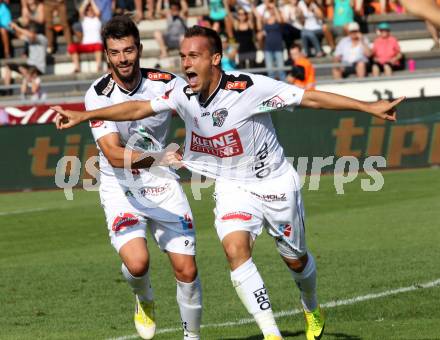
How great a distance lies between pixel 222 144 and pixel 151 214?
1.13 meters

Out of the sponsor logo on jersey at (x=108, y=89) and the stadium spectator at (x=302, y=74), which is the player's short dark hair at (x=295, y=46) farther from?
the sponsor logo on jersey at (x=108, y=89)

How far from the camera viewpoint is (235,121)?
887 cm

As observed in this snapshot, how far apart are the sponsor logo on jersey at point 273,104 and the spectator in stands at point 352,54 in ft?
62.0

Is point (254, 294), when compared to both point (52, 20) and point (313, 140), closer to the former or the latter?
point (313, 140)

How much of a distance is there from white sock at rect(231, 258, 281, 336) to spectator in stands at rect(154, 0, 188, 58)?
21.4 metres

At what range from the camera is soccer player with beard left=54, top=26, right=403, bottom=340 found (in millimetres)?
8656

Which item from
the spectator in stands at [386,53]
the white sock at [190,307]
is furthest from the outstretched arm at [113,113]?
the spectator in stands at [386,53]

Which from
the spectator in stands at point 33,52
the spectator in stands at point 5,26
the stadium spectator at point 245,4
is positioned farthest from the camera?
the spectator in stands at point 5,26

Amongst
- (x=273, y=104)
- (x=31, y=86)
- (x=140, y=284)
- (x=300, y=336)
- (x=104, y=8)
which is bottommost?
(x=31, y=86)

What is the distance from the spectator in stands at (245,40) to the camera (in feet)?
94.7

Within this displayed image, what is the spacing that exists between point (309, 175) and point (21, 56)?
11885 mm

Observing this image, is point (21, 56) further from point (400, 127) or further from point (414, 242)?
point (414, 242)

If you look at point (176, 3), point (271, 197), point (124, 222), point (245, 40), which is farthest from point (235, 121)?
point (176, 3)

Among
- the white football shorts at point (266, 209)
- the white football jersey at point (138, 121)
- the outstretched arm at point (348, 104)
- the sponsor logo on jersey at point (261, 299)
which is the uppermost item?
the outstretched arm at point (348, 104)
